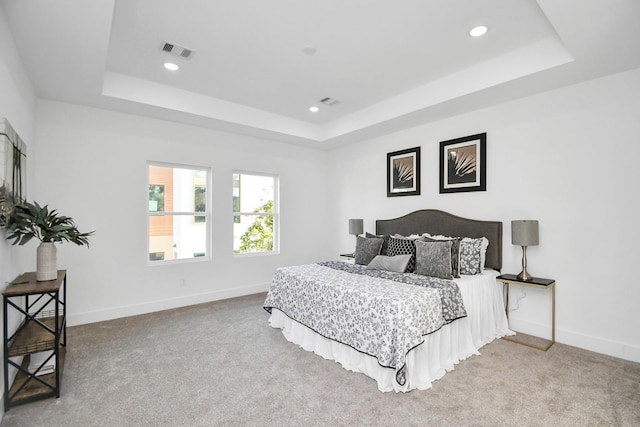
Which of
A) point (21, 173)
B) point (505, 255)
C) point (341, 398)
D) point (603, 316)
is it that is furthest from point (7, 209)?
point (603, 316)

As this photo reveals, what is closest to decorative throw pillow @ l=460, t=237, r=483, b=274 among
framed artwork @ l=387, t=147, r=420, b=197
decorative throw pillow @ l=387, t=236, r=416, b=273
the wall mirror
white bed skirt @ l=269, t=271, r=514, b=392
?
white bed skirt @ l=269, t=271, r=514, b=392

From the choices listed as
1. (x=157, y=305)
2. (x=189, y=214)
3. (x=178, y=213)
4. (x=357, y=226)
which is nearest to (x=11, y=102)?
(x=178, y=213)

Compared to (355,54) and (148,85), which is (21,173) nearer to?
(148,85)

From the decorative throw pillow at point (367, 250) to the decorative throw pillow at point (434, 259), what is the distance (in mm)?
662

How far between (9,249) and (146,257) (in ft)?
6.24

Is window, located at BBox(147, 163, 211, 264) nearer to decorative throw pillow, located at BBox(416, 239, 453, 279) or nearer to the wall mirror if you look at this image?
the wall mirror

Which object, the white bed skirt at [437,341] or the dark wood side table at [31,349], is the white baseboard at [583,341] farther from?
the dark wood side table at [31,349]

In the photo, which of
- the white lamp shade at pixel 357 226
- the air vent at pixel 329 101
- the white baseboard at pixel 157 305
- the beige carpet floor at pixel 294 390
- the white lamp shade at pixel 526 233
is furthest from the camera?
the white lamp shade at pixel 357 226

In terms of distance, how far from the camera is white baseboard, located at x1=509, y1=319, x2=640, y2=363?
293cm

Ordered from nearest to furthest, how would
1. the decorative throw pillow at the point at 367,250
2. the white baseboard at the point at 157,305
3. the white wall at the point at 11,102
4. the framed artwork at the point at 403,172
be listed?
the white wall at the point at 11,102 → the white baseboard at the point at 157,305 → the decorative throw pillow at the point at 367,250 → the framed artwork at the point at 403,172

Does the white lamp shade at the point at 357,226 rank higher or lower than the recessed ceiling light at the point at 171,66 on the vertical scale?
lower

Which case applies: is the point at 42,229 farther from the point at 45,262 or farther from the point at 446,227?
the point at 446,227

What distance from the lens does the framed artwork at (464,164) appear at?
3.97 metres

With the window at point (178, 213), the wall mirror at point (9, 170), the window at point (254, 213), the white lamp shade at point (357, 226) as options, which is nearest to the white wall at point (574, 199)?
the white lamp shade at point (357, 226)
